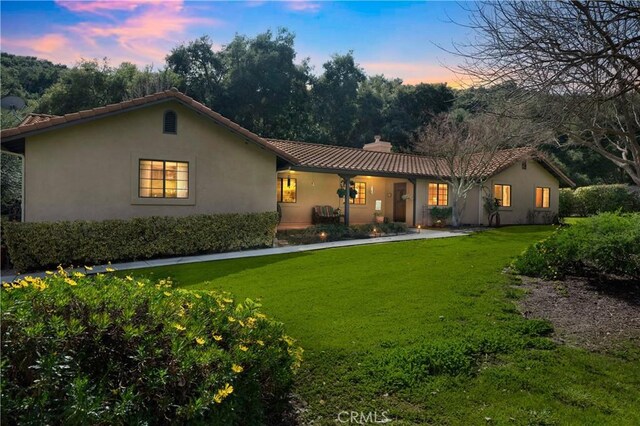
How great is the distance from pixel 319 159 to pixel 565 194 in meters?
19.1

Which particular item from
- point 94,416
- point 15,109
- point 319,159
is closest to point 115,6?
point 94,416

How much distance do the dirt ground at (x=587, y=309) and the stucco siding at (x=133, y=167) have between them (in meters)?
9.86

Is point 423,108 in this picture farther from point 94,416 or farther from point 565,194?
point 94,416

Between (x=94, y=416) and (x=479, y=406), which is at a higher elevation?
(x=94, y=416)

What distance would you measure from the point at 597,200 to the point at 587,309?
24032 mm

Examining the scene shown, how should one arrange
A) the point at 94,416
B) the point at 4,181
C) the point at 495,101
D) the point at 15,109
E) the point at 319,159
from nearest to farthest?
the point at 94,416, the point at 495,101, the point at 4,181, the point at 319,159, the point at 15,109

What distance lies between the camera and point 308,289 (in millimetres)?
7875

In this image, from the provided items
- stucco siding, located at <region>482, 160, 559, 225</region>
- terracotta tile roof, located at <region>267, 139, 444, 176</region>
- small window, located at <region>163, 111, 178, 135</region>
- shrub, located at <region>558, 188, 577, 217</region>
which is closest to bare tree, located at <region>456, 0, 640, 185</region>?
small window, located at <region>163, 111, 178, 135</region>

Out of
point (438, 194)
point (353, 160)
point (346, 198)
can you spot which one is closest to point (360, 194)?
point (353, 160)

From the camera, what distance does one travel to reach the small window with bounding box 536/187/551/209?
2452 cm

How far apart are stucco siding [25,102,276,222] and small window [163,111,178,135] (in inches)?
5.2

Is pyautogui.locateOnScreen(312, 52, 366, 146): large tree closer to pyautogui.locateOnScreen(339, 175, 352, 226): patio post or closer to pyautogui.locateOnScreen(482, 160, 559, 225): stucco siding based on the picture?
pyautogui.locateOnScreen(482, 160, 559, 225): stucco siding

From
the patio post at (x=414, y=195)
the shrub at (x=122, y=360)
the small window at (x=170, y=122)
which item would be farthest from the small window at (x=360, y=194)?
the shrub at (x=122, y=360)

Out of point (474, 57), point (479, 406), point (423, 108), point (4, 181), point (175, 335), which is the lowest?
point (479, 406)
